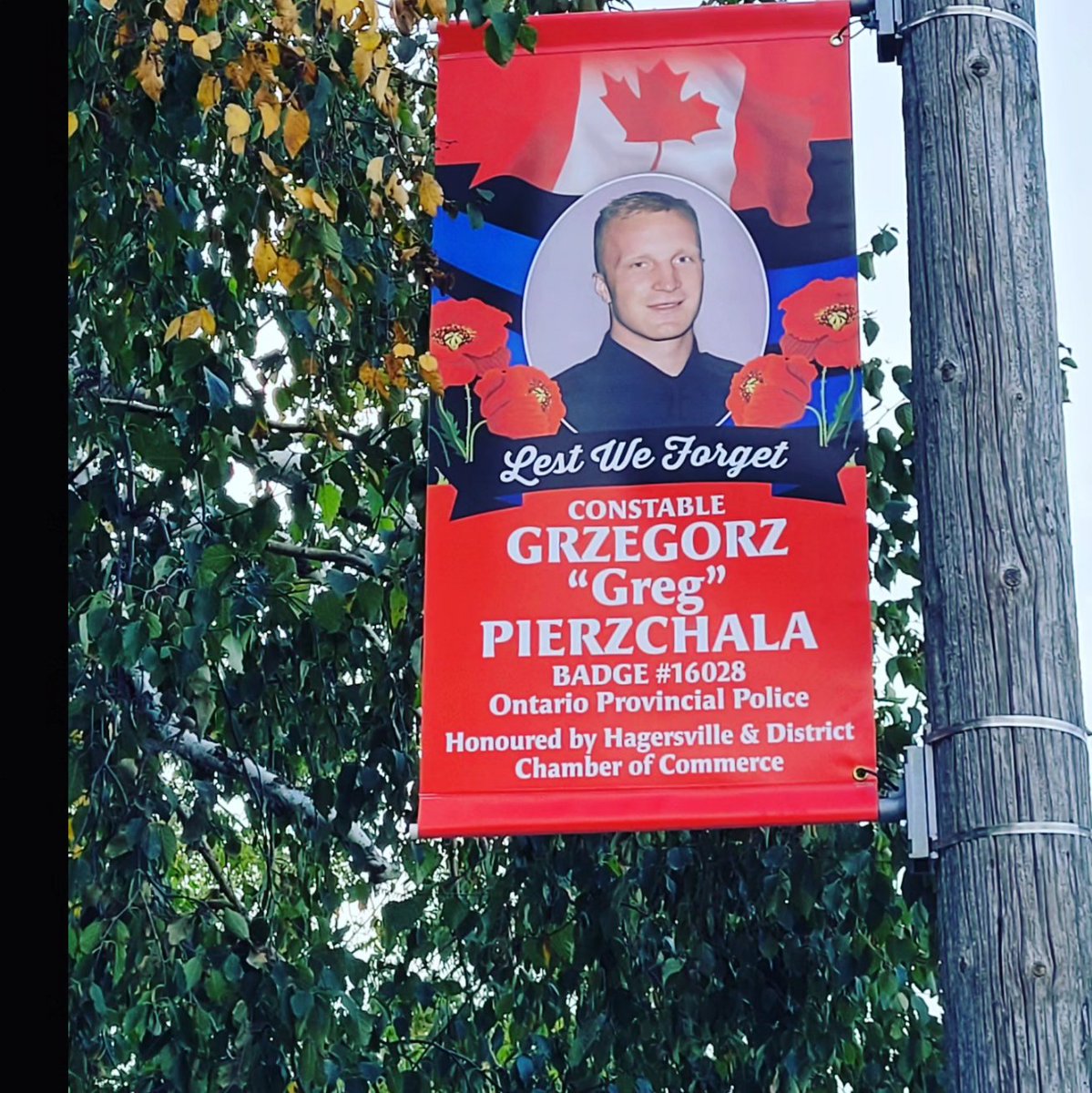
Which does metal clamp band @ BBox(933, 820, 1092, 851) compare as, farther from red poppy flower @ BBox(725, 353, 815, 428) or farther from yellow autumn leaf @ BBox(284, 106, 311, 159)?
yellow autumn leaf @ BBox(284, 106, 311, 159)

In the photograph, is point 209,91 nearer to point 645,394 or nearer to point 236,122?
point 236,122

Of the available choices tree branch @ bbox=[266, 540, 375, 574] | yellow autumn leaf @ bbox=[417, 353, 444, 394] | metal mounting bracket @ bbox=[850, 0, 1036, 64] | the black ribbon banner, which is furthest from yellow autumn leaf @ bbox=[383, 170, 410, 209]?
tree branch @ bbox=[266, 540, 375, 574]

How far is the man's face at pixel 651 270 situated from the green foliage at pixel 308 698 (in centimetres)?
47

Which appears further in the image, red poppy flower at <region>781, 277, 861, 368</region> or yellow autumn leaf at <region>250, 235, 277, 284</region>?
yellow autumn leaf at <region>250, 235, 277, 284</region>

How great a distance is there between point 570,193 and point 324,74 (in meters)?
0.63

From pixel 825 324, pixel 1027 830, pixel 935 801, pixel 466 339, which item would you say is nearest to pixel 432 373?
pixel 466 339

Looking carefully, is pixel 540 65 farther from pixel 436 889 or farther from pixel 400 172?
pixel 436 889

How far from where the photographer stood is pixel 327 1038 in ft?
14.4

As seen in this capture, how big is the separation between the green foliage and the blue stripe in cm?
22

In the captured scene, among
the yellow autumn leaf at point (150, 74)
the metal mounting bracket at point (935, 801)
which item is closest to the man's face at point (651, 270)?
the yellow autumn leaf at point (150, 74)

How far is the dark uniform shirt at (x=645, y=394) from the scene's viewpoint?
3.76m

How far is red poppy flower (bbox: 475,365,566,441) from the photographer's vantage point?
12.5 ft

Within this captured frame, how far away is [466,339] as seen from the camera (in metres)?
4.00
